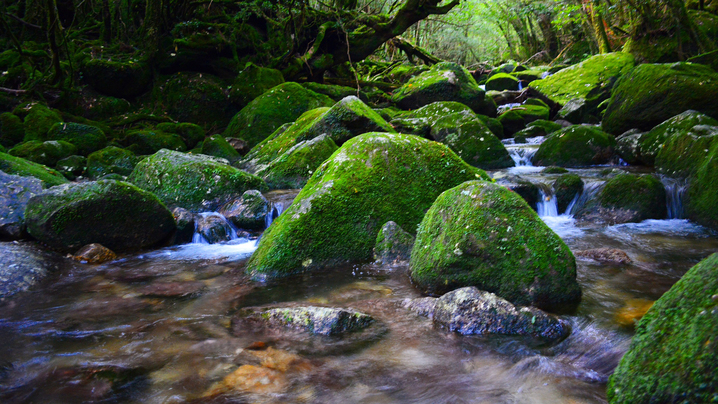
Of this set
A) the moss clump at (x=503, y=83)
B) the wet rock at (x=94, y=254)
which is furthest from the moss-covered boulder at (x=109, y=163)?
the moss clump at (x=503, y=83)

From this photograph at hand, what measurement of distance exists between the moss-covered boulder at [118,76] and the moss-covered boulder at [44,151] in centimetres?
437

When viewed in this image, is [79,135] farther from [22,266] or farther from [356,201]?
[356,201]

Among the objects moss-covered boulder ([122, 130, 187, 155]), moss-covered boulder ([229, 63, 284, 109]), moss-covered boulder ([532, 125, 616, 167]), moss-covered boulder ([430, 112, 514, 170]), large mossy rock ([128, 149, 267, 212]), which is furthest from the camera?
moss-covered boulder ([229, 63, 284, 109])

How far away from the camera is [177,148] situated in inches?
508

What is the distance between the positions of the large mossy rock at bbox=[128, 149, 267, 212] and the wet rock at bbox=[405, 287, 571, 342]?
209 inches

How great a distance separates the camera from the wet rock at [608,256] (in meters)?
4.95

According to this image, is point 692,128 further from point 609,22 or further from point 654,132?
point 609,22

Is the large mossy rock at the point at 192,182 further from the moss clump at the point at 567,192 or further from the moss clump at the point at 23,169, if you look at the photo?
the moss clump at the point at 567,192

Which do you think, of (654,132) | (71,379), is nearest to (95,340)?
(71,379)

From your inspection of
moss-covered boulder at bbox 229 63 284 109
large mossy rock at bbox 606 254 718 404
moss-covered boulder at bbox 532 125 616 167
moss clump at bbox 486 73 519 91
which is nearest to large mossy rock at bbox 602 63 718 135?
moss-covered boulder at bbox 532 125 616 167

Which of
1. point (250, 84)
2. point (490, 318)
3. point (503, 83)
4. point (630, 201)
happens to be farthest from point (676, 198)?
point (503, 83)

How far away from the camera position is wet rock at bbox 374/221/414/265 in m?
5.02

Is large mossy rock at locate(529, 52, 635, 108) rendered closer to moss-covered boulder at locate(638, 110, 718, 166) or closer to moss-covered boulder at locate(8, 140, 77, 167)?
moss-covered boulder at locate(638, 110, 718, 166)

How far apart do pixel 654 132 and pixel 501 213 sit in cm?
722
